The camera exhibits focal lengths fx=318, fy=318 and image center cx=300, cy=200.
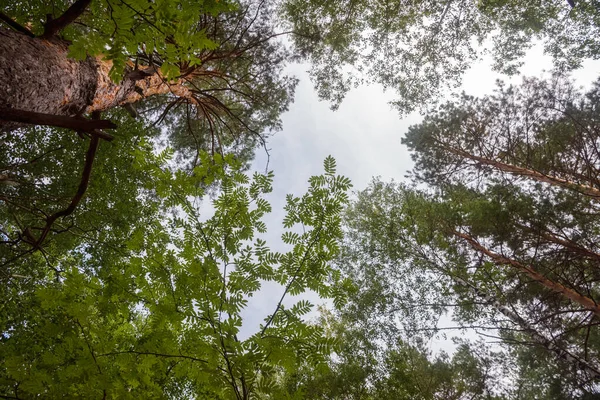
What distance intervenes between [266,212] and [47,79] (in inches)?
80.8

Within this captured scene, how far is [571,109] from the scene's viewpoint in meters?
8.06

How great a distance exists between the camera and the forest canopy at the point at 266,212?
2.31 metres

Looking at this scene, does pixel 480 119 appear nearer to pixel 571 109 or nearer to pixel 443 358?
pixel 571 109

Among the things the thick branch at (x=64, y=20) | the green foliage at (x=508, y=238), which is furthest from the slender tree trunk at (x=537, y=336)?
the thick branch at (x=64, y=20)

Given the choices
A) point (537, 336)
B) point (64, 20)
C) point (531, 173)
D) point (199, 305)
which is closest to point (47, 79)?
point (64, 20)

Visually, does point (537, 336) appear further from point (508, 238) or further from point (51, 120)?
point (51, 120)

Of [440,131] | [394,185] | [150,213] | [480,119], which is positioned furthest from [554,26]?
[150,213]

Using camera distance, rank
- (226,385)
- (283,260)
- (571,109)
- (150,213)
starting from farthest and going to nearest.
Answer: (571,109) → (150,213) → (283,260) → (226,385)

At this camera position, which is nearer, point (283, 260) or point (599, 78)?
point (283, 260)

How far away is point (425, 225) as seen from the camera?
289 inches

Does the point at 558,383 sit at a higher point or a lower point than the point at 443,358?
lower

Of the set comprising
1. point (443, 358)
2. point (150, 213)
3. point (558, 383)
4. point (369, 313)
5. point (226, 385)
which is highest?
point (150, 213)

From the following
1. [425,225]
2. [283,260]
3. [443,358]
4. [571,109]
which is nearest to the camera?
[283,260]

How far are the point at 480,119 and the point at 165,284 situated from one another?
980 centimetres
